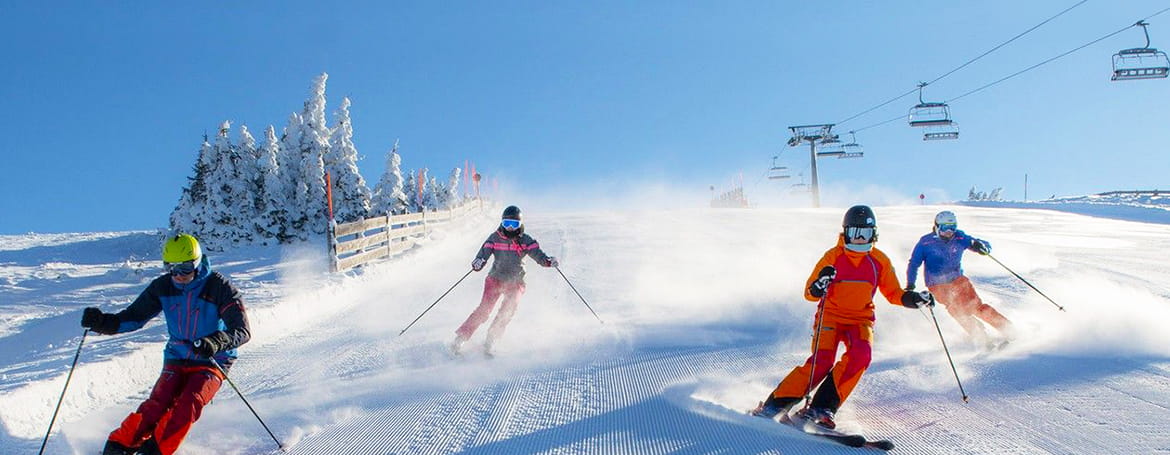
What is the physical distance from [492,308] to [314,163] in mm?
35990

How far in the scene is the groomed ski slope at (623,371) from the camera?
13.9 ft

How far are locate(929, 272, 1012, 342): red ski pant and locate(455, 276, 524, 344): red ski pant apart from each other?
4.65m

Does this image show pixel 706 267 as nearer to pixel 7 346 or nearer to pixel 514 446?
pixel 514 446

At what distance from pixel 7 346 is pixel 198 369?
5035 mm

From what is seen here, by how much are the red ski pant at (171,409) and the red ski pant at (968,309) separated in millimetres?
6804

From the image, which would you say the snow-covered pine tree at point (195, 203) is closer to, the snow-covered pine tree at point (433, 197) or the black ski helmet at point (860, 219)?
the snow-covered pine tree at point (433, 197)

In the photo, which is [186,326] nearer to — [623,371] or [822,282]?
[623,371]

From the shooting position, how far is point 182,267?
4.08 m

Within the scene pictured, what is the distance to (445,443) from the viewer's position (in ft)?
13.8

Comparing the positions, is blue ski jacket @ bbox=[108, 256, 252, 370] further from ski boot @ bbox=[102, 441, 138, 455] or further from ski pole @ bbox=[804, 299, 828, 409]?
ski pole @ bbox=[804, 299, 828, 409]

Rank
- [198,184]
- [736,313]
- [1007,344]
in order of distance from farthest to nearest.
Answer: [198,184]
[736,313]
[1007,344]

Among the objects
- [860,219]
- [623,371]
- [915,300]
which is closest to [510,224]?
[623,371]

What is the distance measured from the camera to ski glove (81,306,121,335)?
398 cm

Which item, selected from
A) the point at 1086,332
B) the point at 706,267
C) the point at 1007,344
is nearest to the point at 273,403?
the point at 1007,344
